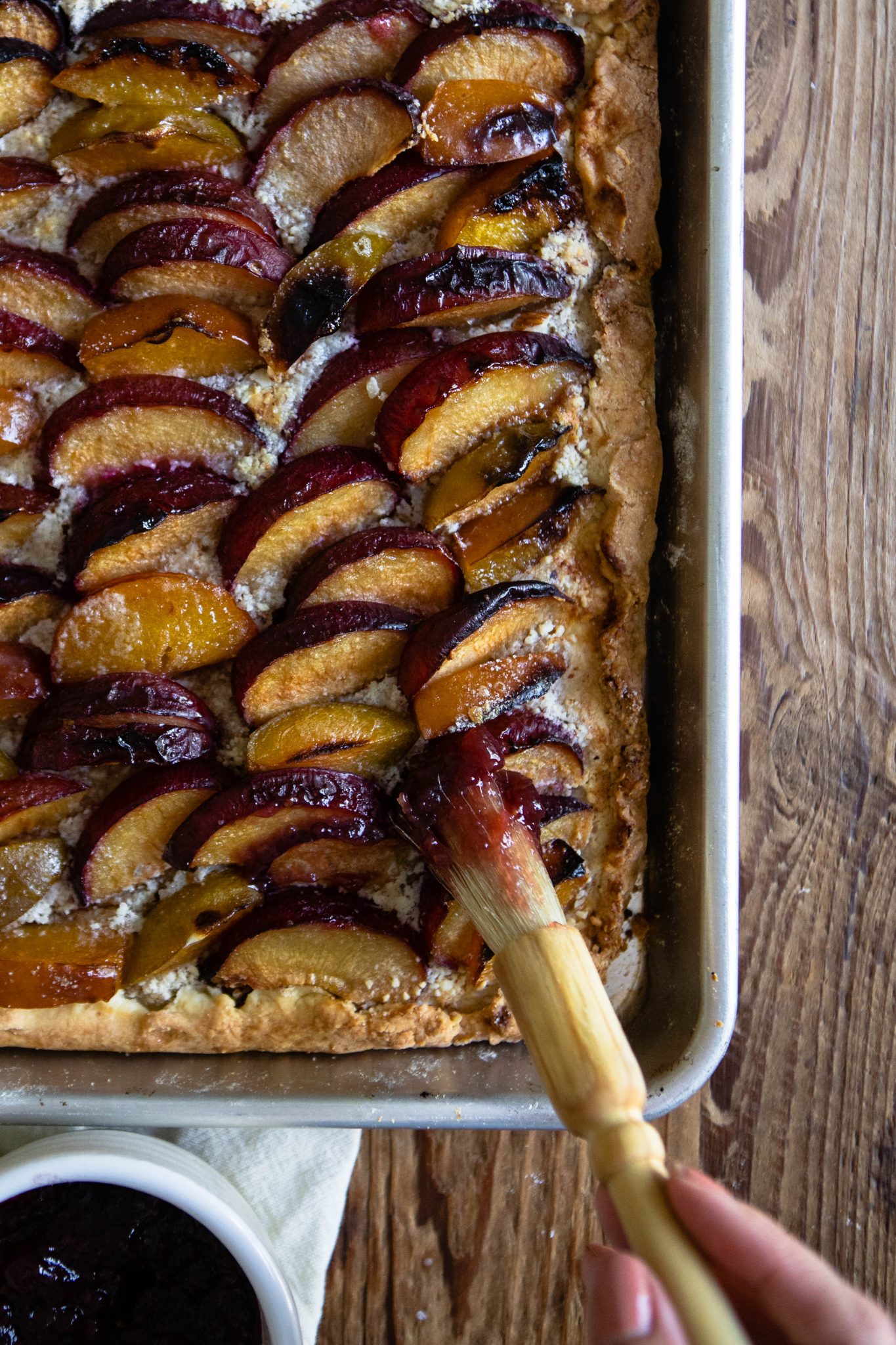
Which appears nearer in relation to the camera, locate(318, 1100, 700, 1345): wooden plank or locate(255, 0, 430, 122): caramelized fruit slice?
locate(255, 0, 430, 122): caramelized fruit slice

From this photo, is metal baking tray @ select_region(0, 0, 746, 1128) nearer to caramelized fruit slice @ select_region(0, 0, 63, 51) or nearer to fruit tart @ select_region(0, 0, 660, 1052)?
fruit tart @ select_region(0, 0, 660, 1052)

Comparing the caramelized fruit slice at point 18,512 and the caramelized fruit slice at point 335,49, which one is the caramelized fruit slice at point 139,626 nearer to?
the caramelized fruit slice at point 18,512

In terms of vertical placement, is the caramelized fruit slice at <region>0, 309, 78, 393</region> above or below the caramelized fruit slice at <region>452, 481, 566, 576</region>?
above

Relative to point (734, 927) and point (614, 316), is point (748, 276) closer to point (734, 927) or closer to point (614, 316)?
point (614, 316)

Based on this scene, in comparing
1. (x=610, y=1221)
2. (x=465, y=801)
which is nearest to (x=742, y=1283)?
(x=610, y=1221)

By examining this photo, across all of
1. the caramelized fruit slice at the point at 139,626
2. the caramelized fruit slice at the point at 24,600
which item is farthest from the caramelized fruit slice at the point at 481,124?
the caramelized fruit slice at the point at 24,600

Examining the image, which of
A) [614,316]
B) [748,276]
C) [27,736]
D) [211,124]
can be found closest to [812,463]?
[748,276]

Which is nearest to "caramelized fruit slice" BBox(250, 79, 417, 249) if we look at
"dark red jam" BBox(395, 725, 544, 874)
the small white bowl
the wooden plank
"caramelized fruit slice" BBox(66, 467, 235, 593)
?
"caramelized fruit slice" BBox(66, 467, 235, 593)
